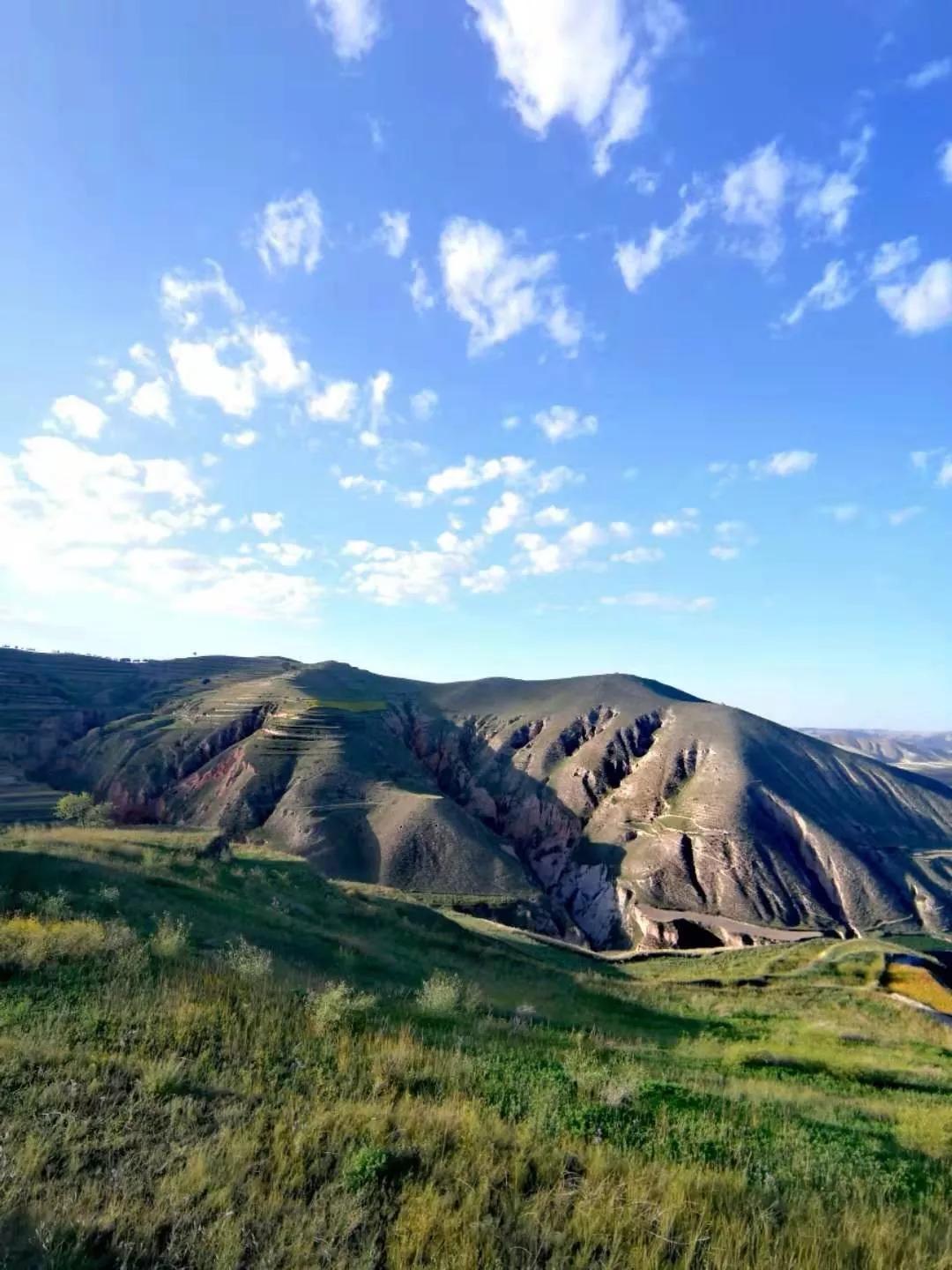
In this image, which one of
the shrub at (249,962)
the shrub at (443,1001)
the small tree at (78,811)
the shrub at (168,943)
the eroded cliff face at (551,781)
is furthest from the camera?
the eroded cliff face at (551,781)

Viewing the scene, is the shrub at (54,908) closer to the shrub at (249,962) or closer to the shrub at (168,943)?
the shrub at (168,943)

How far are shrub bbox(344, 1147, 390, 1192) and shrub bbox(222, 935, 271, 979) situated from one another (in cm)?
696

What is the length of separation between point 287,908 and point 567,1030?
1393 cm

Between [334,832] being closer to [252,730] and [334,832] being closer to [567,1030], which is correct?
[252,730]

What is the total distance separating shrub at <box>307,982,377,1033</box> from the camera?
9573mm

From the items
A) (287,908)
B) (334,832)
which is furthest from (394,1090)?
(334,832)

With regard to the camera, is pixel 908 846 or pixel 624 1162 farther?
pixel 908 846

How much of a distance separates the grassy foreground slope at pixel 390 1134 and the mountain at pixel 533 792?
2924 inches

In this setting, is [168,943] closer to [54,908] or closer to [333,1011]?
[54,908]

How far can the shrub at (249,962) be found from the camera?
12.1 m

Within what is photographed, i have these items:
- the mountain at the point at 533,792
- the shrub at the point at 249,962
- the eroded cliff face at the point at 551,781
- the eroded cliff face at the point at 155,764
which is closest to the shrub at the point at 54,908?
the shrub at the point at 249,962

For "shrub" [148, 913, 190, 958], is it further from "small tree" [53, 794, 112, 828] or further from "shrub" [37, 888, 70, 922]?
"small tree" [53, 794, 112, 828]

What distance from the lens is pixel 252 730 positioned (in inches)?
4806

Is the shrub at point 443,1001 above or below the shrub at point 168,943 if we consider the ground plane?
below
